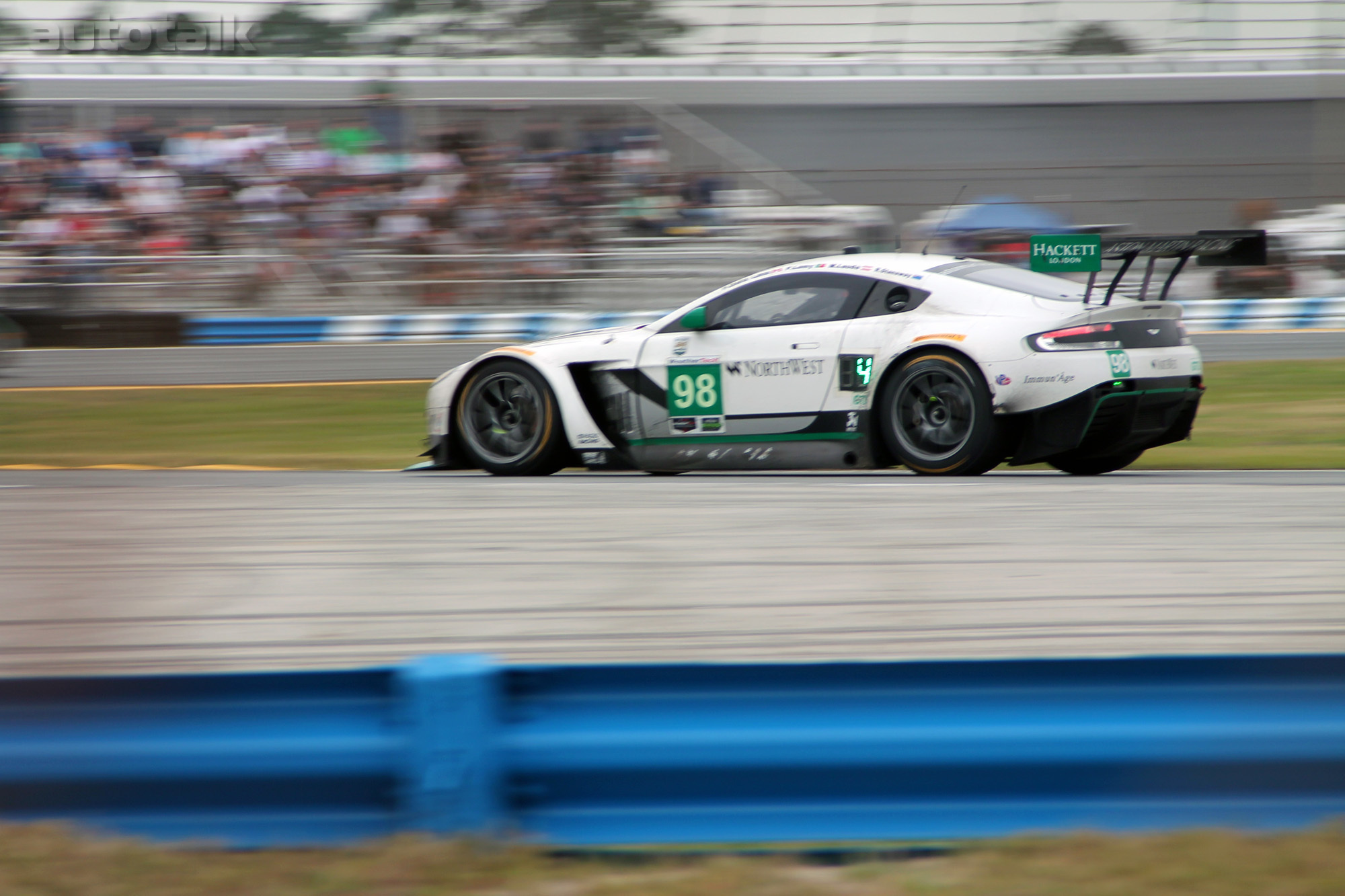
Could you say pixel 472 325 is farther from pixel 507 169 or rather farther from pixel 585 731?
pixel 585 731

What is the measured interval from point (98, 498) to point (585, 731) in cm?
353

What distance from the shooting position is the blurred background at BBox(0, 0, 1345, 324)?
16188 millimetres

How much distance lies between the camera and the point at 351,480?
22.2ft

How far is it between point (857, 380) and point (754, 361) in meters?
0.56

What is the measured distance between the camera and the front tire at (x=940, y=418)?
246 inches

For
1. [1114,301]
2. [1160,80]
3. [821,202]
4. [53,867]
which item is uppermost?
[1160,80]

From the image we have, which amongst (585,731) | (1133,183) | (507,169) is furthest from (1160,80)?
(585,731)

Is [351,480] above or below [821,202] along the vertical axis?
below

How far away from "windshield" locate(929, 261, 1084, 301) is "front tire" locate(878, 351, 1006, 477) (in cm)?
51

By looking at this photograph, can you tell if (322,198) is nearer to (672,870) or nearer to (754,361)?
(754,361)

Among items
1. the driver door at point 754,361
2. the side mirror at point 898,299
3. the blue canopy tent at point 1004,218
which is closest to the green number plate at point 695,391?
the driver door at point 754,361

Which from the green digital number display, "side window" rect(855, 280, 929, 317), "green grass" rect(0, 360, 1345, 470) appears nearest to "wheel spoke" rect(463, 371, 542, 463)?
"green grass" rect(0, 360, 1345, 470)

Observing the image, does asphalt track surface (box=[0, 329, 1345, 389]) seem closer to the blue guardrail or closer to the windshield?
the windshield

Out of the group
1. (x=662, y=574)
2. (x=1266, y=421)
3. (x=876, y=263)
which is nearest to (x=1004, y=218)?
(x=1266, y=421)
